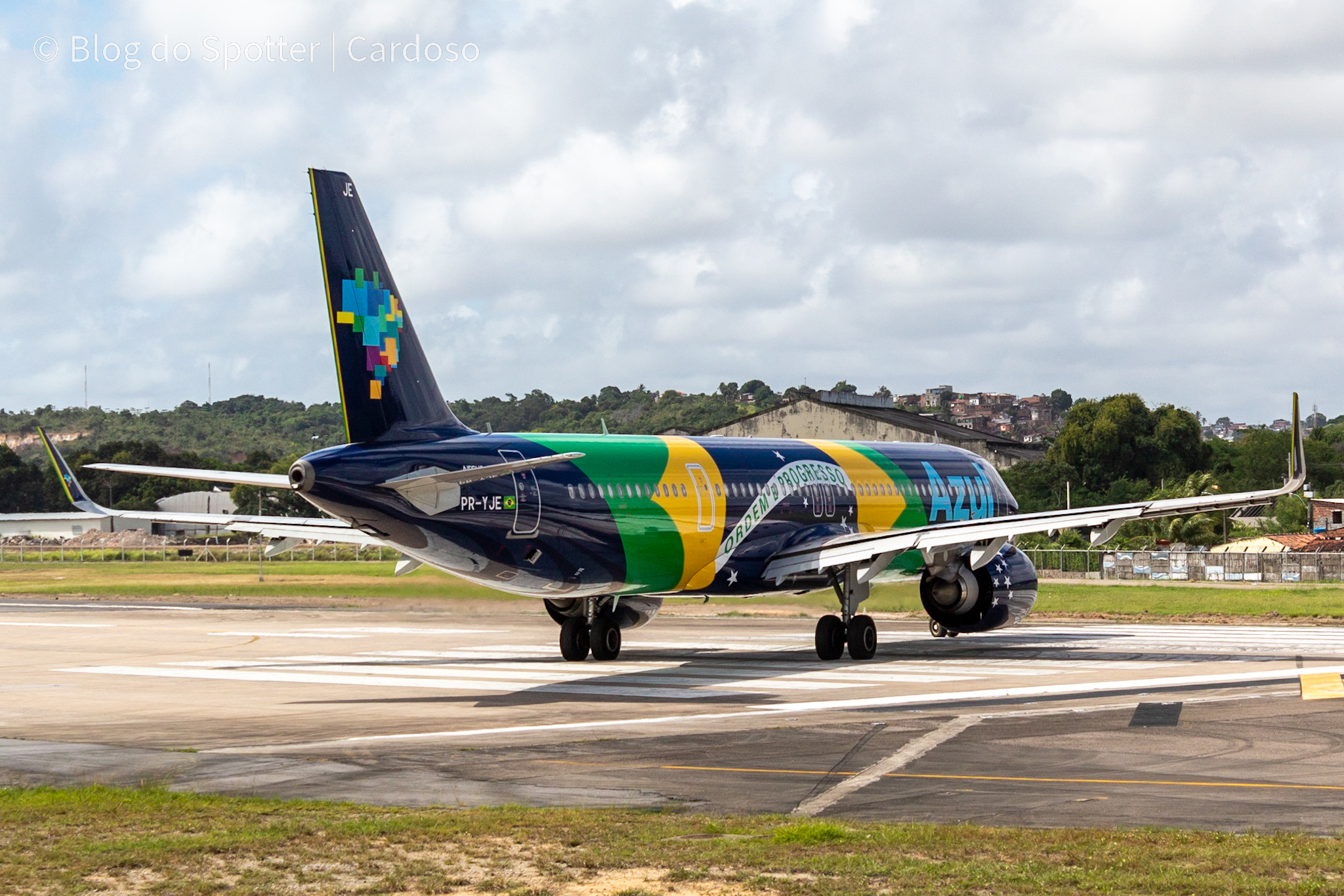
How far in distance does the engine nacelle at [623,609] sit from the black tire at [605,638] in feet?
0.76

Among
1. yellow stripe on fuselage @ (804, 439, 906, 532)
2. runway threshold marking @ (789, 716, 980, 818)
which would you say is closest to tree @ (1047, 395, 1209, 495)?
yellow stripe on fuselage @ (804, 439, 906, 532)

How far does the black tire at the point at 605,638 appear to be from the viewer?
29.5 m

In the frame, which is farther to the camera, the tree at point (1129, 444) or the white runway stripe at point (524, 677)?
Answer: the tree at point (1129, 444)

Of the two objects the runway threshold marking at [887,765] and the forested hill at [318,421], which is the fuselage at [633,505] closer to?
the runway threshold marking at [887,765]

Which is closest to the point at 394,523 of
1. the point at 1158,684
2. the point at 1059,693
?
the point at 1059,693

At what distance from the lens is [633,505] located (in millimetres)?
27562

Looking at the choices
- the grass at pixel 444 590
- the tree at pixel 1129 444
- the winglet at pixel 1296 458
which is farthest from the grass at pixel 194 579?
the tree at pixel 1129 444

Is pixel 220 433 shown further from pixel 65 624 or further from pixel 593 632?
pixel 593 632

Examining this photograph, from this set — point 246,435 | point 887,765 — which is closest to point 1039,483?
point 887,765

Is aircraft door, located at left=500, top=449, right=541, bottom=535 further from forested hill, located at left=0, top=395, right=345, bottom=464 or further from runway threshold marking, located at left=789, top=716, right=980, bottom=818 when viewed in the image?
forested hill, located at left=0, top=395, right=345, bottom=464

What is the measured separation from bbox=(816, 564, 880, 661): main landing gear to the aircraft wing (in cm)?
36

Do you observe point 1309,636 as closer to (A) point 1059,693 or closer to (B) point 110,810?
(A) point 1059,693

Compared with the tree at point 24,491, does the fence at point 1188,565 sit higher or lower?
lower

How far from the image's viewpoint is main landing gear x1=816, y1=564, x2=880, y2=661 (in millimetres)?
29750
